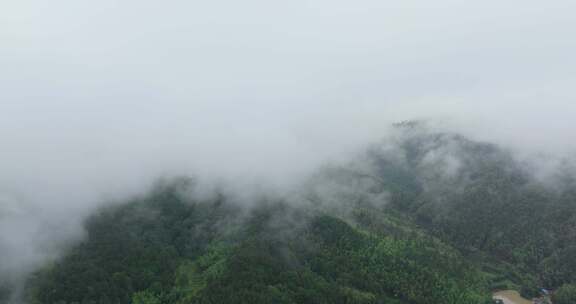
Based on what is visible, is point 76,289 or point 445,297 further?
point 445,297

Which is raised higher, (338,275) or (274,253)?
(274,253)

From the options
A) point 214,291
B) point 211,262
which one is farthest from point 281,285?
point 211,262

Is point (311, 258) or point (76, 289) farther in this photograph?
point (311, 258)

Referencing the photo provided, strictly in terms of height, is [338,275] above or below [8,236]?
below

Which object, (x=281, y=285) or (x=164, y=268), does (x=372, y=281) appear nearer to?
(x=281, y=285)

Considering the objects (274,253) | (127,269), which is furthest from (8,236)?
(274,253)

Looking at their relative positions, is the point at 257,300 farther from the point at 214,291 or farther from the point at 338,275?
the point at 338,275

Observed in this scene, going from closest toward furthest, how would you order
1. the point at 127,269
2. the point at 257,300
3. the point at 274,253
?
the point at 257,300
the point at 127,269
the point at 274,253

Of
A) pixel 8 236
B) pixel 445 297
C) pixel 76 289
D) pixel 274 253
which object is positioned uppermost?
pixel 8 236

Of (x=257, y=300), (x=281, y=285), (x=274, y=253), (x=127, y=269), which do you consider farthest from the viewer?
(x=274, y=253)
